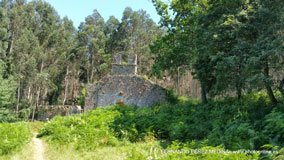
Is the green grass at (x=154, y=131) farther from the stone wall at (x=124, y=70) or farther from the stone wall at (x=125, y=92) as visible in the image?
the stone wall at (x=124, y=70)

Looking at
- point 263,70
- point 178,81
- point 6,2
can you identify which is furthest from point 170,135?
point 6,2

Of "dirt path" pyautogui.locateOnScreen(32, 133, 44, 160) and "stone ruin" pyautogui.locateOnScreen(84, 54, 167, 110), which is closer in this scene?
"dirt path" pyautogui.locateOnScreen(32, 133, 44, 160)

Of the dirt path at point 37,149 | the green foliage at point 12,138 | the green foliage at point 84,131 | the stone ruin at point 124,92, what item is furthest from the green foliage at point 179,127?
the stone ruin at point 124,92

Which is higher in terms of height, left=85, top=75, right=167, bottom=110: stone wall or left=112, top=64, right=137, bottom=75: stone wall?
left=112, top=64, right=137, bottom=75: stone wall

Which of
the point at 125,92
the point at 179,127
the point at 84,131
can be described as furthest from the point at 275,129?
the point at 125,92

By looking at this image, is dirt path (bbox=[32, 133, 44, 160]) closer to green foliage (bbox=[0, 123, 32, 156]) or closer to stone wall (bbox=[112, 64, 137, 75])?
green foliage (bbox=[0, 123, 32, 156])

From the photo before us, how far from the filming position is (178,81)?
43.1 meters

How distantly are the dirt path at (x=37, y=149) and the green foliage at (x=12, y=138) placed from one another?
13.8 inches

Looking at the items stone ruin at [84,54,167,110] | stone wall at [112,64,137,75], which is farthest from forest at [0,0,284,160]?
stone wall at [112,64,137,75]

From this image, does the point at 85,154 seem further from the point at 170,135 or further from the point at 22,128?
the point at 22,128

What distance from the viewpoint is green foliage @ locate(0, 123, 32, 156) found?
12.3 metres

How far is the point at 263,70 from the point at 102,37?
38.3 meters

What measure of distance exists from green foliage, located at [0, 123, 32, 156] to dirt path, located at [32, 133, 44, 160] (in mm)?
351

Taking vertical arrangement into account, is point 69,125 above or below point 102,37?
below
